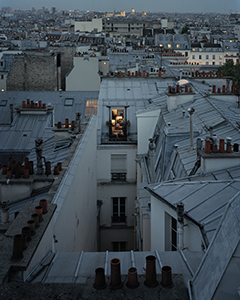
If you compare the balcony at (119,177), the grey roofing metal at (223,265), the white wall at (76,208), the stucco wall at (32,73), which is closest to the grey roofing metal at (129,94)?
the balcony at (119,177)

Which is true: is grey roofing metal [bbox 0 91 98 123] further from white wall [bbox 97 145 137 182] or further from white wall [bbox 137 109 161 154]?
white wall [bbox 137 109 161 154]

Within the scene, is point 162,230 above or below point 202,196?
below

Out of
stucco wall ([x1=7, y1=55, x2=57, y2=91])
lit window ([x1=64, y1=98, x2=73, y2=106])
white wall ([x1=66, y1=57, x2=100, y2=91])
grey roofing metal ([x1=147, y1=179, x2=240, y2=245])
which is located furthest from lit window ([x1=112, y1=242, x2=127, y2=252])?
stucco wall ([x1=7, y1=55, x2=57, y2=91])

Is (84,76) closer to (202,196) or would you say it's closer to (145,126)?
(145,126)

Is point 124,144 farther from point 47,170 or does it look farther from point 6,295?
point 6,295

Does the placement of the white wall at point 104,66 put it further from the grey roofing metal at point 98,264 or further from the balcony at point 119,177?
the grey roofing metal at point 98,264

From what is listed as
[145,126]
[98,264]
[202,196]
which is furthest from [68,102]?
[98,264]

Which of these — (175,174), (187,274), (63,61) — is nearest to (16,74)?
(63,61)

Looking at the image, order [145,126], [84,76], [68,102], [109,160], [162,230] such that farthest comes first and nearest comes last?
[84,76]
[68,102]
[109,160]
[145,126]
[162,230]
